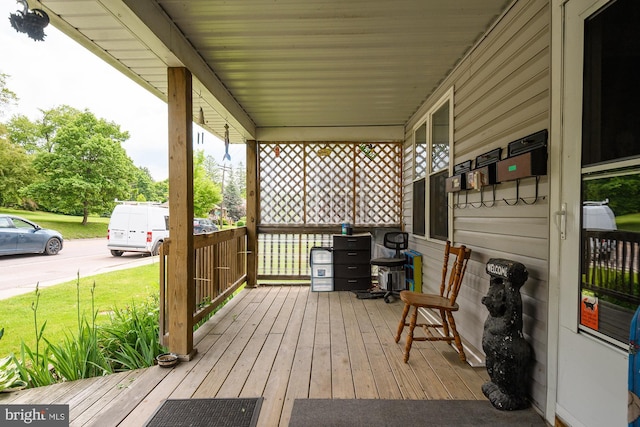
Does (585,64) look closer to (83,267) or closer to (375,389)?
(375,389)

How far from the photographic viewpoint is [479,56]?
2406 millimetres

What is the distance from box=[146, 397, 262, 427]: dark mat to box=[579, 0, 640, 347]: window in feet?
5.44

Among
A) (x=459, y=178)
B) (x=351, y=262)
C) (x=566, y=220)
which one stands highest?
(x=459, y=178)

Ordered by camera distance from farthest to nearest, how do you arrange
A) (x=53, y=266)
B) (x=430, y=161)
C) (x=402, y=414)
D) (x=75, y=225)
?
(x=75, y=225) < (x=53, y=266) < (x=430, y=161) < (x=402, y=414)

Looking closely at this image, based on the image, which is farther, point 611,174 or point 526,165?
point 526,165

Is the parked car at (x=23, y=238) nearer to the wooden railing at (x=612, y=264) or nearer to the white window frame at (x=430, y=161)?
the white window frame at (x=430, y=161)

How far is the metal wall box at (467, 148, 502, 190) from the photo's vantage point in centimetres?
212

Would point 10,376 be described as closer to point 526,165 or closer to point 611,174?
point 526,165

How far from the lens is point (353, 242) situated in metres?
4.47

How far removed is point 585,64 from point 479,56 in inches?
44.3

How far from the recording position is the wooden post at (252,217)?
4871 mm

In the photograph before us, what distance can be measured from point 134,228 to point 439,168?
24.5 ft

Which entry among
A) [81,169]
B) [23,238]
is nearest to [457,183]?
[23,238]

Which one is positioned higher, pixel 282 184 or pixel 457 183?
pixel 282 184
